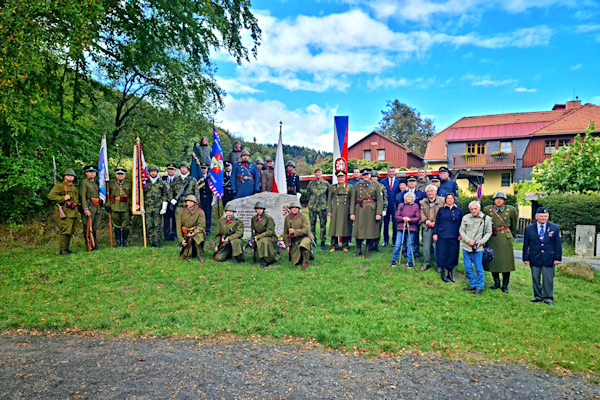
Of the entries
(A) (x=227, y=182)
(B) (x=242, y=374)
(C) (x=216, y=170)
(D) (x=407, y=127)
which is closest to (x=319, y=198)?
(C) (x=216, y=170)

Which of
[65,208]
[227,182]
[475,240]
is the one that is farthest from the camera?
[227,182]

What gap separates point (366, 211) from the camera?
33.0ft

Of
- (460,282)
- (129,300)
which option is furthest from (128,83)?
(460,282)

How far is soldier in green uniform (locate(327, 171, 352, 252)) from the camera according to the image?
10539 millimetres

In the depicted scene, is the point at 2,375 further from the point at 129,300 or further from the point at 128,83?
the point at 128,83

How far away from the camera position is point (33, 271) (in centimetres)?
835

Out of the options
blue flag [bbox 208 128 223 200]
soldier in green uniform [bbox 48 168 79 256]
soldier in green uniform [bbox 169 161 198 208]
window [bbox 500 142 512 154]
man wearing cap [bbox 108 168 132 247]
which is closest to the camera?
soldier in green uniform [bbox 48 168 79 256]

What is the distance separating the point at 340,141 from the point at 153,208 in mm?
5879

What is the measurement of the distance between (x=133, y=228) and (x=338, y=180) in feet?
23.3

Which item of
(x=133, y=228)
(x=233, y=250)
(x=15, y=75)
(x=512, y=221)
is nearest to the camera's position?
(x=512, y=221)

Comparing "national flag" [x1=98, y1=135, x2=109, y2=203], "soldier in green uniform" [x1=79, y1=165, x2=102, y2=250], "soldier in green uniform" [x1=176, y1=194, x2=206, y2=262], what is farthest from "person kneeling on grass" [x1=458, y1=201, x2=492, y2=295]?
"soldier in green uniform" [x1=79, y1=165, x2=102, y2=250]

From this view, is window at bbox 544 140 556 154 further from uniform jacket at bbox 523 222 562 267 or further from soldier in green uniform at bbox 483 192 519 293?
uniform jacket at bbox 523 222 562 267

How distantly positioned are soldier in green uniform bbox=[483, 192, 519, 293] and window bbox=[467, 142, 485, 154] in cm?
2771

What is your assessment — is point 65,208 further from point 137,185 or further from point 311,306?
point 311,306
